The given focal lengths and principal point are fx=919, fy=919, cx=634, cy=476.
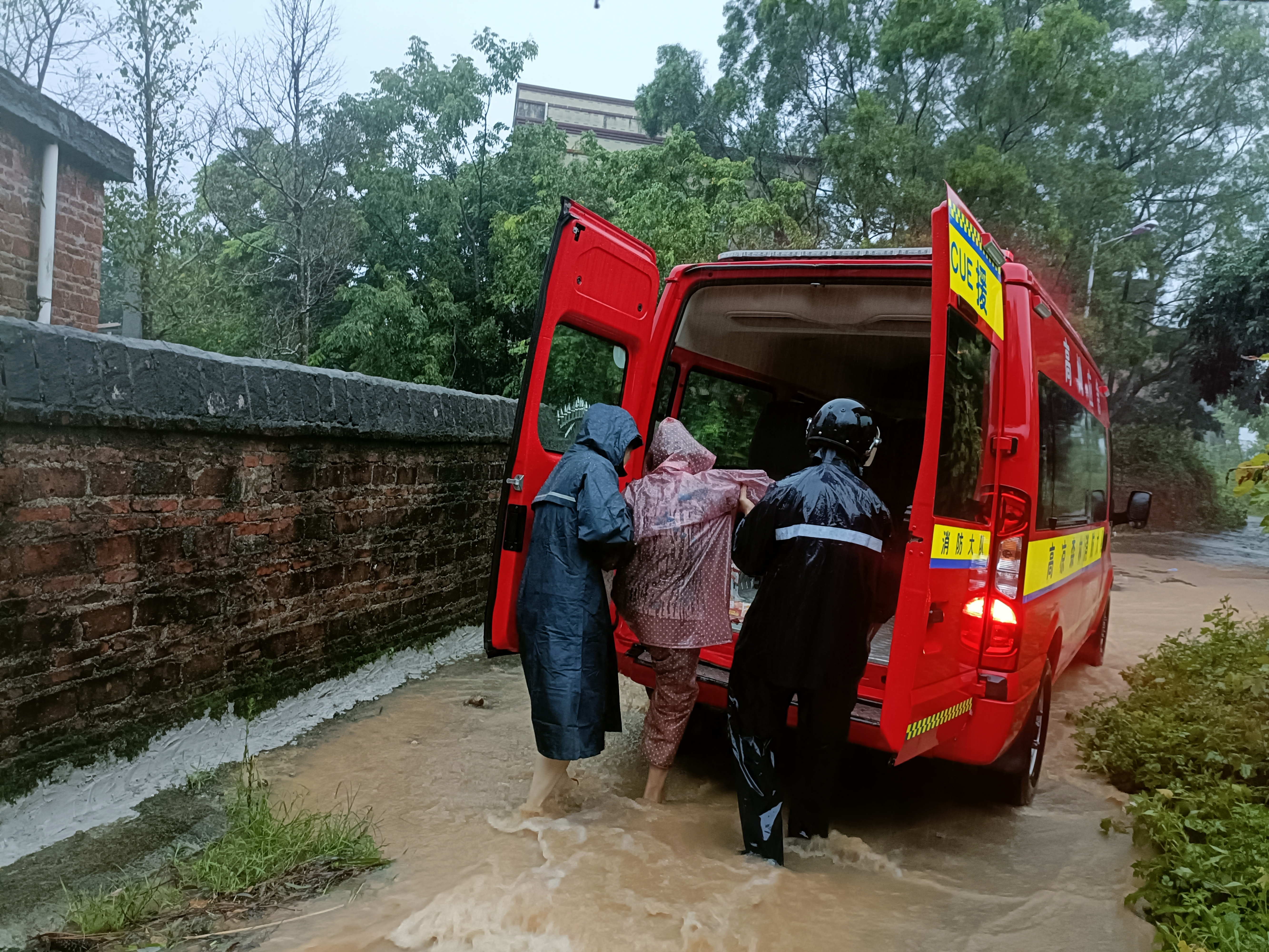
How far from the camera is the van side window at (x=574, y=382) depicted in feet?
13.8

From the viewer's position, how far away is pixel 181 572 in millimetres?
3787

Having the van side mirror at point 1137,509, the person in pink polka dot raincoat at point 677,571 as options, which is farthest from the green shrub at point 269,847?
the van side mirror at point 1137,509

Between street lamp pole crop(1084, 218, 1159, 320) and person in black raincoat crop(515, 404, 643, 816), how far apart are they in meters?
17.4

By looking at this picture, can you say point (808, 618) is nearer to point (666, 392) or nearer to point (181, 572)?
point (666, 392)

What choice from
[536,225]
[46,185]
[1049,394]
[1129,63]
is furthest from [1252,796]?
[1129,63]

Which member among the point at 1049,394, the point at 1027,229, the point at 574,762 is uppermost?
the point at 1027,229

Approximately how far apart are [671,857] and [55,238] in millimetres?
8269

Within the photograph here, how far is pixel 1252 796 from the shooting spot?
372 centimetres

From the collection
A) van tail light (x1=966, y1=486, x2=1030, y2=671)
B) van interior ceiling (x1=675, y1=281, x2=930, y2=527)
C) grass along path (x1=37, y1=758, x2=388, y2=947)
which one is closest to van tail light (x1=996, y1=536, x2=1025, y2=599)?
→ van tail light (x1=966, y1=486, x2=1030, y2=671)

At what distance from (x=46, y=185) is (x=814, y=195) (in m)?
16.0

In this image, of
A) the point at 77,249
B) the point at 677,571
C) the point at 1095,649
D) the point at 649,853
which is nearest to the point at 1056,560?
the point at 677,571

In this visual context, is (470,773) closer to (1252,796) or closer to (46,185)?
(1252,796)

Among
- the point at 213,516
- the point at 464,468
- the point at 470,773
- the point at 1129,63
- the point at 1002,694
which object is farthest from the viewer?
the point at 1129,63

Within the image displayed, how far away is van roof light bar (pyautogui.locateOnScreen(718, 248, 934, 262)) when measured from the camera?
13.4 feet
